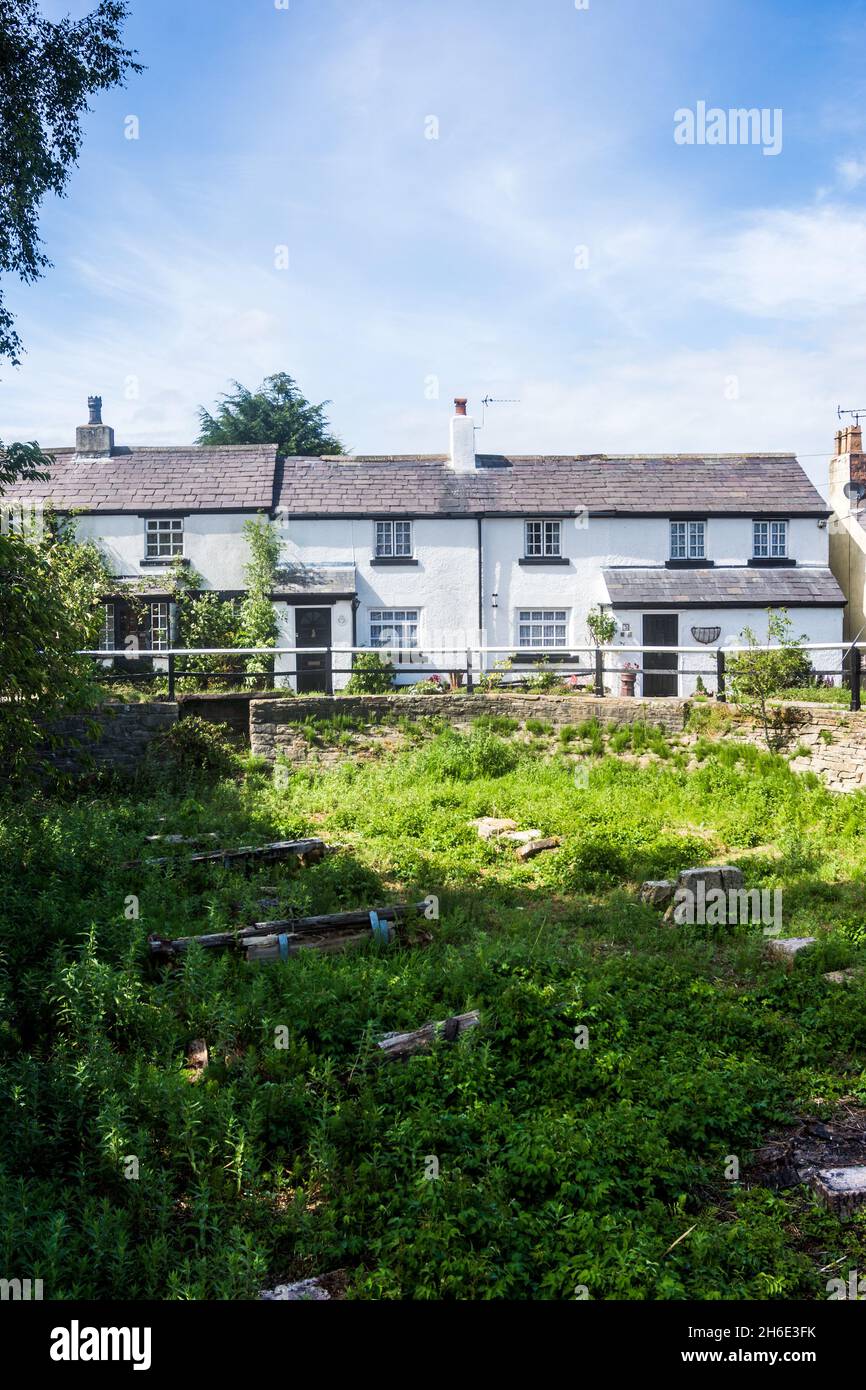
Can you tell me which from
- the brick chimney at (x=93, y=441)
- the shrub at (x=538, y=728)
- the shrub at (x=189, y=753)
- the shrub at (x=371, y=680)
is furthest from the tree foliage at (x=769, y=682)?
the brick chimney at (x=93, y=441)

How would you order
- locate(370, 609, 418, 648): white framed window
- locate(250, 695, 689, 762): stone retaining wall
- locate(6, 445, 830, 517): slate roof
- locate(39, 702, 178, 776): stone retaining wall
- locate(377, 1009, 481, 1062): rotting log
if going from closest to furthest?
locate(377, 1009, 481, 1062): rotting log < locate(39, 702, 178, 776): stone retaining wall < locate(250, 695, 689, 762): stone retaining wall < locate(370, 609, 418, 648): white framed window < locate(6, 445, 830, 517): slate roof

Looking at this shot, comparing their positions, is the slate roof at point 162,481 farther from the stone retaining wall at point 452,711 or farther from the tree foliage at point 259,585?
the stone retaining wall at point 452,711

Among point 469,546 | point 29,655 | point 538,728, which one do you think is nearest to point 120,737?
point 538,728

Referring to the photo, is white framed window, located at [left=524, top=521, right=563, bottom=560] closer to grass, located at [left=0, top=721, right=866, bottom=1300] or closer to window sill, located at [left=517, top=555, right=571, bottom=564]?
window sill, located at [left=517, top=555, right=571, bottom=564]

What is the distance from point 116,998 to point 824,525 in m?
24.4

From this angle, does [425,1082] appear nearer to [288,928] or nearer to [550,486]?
[288,928]

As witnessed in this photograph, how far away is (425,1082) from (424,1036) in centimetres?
46

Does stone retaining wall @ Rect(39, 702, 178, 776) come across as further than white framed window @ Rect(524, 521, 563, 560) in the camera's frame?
No

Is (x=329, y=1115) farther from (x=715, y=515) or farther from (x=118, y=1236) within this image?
(x=715, y=515)

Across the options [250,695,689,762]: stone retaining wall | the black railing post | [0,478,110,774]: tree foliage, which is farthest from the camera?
[250,695,689,762]: stone retaining wall

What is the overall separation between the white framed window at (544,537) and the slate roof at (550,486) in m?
0.44

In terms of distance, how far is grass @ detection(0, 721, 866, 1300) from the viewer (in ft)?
13.3

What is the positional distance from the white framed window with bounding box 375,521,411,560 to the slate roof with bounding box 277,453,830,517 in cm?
40

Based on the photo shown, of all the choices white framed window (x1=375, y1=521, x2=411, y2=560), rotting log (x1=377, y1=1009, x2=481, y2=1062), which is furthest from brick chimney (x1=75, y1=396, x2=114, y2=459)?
rotting log (x1=377, y1=1009, x2=481, y2=1062)
